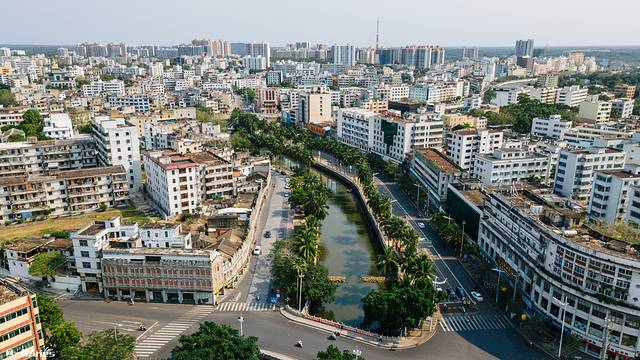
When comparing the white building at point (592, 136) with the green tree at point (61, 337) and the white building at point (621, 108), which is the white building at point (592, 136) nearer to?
the white building at point (621, 108)

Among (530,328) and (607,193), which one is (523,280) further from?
(607,193)

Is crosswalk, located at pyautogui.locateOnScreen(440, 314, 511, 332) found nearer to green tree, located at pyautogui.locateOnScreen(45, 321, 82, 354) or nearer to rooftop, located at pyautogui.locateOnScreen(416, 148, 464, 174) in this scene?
green tree, located at pyautogui.locateOnScreen(45, 321, 82, 354)

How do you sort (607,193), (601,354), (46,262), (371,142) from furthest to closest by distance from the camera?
(371,142) → (607,193) → (46,262) → (601,354)

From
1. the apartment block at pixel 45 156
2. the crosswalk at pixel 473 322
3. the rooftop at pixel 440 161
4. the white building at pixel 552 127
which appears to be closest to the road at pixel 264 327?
the crosswalk at pixel 473 322

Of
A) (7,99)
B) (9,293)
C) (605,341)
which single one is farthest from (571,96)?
(7,99)

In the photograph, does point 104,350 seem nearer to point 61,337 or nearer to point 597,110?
point 61,337

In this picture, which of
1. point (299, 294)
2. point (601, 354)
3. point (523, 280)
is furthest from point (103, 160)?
point (601, 354)

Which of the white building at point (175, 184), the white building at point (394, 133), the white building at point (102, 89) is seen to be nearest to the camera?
the white building at point (175, 184)
